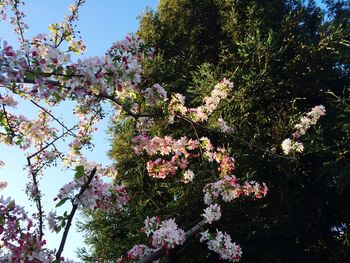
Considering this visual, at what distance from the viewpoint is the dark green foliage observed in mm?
9227

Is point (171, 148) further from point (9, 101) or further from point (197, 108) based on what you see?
point (9, 101)

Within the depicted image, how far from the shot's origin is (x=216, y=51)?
510 inches

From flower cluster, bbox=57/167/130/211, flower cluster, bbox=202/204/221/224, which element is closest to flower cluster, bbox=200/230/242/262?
flower cluster, bbox=202/204/221/224

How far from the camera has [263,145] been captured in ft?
33.2

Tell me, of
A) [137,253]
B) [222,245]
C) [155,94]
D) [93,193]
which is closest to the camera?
[93,193]

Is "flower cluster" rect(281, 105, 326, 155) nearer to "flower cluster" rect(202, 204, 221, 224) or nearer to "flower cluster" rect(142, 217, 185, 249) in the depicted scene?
"flower cluster" rect(202, 204, 221, 224)

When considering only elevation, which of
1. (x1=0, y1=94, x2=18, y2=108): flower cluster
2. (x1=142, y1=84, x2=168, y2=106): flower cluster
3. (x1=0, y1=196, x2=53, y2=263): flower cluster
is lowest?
(x1=0, y1=196, x2=53, y2=263): flower cluster

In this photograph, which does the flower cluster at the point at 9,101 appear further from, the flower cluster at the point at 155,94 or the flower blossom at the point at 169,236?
the flower blossom at the point at 169,236

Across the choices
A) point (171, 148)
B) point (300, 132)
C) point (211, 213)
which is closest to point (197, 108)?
point (171, 148)

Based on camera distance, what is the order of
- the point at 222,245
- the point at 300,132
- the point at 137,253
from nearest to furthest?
the point at 137,253 < the point at 222,245 < the point at 300,132

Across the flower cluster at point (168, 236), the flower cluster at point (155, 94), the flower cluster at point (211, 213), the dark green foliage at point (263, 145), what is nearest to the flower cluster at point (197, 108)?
the flower cluster at point (155, 94)

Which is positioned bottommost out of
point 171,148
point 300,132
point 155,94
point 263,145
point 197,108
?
point 155,94

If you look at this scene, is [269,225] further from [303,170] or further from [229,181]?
[229,181]

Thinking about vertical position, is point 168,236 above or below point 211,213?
below
